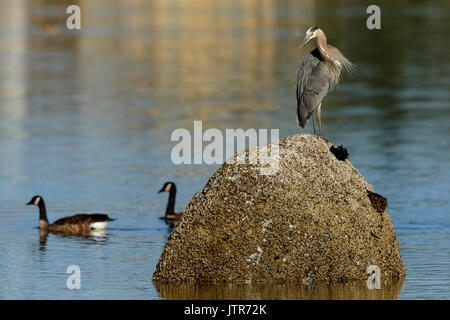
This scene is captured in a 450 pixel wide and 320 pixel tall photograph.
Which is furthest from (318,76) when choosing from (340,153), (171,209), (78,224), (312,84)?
(171,209)

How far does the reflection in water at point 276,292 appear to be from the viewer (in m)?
17.9

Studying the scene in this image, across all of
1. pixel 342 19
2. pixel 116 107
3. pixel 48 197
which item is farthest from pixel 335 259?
pixel 342 19

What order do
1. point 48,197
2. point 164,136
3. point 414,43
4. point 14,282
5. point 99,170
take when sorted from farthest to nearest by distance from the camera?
point 414,43 < point 164,136 < point 99,170 < point 48,197 < point 14,282

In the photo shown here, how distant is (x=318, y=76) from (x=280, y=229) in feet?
9.85

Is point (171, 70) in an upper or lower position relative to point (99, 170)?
upper

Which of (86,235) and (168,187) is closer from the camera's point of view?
(86,235)

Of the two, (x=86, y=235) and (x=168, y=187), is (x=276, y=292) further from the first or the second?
(x=168, y=187)

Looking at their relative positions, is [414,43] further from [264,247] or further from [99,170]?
[264,247]

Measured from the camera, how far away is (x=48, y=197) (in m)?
30.3

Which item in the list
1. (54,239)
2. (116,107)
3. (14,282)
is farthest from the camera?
(116,107)

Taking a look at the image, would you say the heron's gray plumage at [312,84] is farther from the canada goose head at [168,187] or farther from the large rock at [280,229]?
the canada goose head at [168,187]

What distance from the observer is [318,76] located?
1947cm

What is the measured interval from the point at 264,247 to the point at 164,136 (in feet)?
70.7

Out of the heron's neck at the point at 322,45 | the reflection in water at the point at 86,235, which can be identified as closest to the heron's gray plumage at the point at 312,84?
the heron's neck at the point at 322,45
